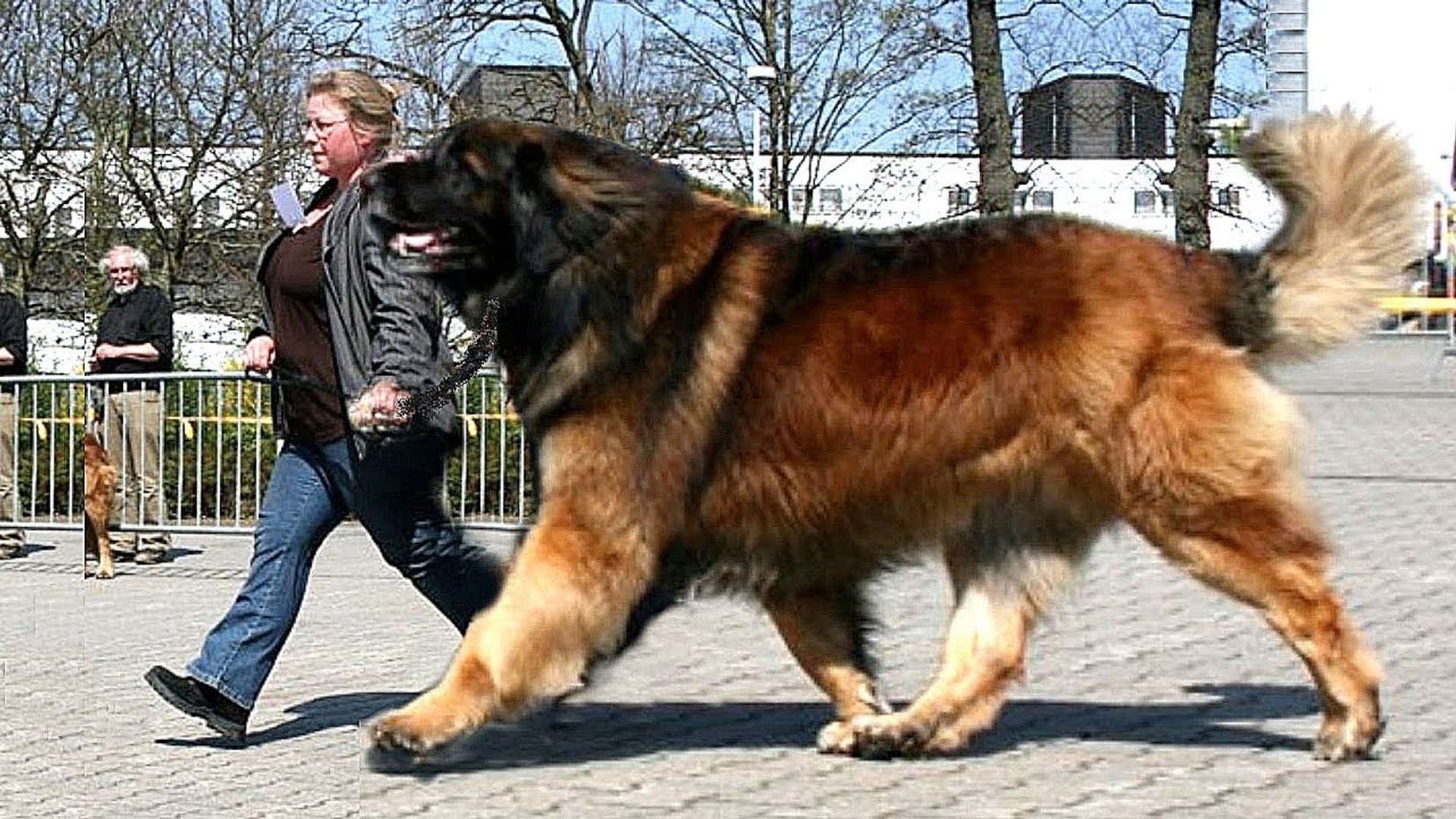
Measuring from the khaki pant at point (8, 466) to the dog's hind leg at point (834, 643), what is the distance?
26.2ft

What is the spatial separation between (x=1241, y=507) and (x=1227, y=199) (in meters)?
28.6

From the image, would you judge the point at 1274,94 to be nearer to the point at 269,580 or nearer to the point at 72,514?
the point at 72,514

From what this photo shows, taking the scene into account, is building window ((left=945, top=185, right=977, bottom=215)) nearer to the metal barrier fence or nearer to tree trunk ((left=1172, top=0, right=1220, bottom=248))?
tree trunk ((left=1172, top=0, right=1220, bottom=248))

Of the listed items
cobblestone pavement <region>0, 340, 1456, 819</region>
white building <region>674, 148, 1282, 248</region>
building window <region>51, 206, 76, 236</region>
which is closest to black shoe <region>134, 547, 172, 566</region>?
cobblestone pavement <region>0, 340, 1456, 819</region>

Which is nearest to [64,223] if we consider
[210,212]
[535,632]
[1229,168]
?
[210,212]

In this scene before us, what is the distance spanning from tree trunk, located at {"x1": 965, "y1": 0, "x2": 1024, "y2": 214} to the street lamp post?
2857mm

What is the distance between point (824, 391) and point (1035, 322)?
1.73ft

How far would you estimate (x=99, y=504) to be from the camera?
11.5m

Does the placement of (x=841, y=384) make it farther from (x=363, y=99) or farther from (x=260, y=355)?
(x=260, y=355)

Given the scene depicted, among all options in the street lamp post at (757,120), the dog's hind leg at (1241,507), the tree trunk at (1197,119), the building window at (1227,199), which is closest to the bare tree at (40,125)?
the street lamp post at (757,120)

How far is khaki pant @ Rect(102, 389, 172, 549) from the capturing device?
1209cm

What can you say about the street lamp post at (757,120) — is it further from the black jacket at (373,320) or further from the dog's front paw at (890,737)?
the dog's front paw at (890,737)

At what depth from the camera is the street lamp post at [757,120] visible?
91.1 ft

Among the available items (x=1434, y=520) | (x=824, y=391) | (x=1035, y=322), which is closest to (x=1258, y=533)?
(x=1035, y=322)
